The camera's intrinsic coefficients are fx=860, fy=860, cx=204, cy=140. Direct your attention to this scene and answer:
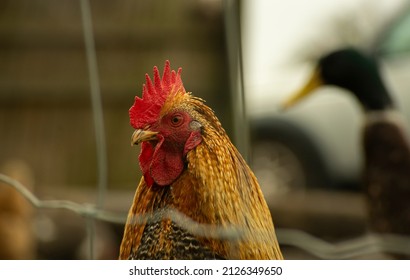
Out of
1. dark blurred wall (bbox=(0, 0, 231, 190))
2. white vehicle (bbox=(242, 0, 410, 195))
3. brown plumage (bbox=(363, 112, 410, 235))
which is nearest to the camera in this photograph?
brown plumage (bbox=(363, 112, 410, 235))

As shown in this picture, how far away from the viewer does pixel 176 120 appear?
84 centimetres

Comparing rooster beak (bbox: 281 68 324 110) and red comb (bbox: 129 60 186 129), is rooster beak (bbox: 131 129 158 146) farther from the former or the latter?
rooster beak (bbox: 281 68 324 110)

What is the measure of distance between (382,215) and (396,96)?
29 centimetres

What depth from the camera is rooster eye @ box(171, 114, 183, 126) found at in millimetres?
835

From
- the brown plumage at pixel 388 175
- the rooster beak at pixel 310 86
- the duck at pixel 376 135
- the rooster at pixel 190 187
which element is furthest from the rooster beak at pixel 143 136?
the rooster beak at pixel 310 86

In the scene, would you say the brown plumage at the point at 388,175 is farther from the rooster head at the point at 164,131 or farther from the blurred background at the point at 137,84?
the rooster head at the point at 164,131

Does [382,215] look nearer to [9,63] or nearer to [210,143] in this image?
[210,143]

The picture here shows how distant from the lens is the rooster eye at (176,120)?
0.84 m

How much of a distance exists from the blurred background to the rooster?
489mm

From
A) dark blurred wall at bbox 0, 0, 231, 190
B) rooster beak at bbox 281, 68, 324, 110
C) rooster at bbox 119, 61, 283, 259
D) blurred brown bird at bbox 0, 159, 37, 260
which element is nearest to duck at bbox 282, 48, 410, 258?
rooster beak at bbox 281, 68, 324, 110

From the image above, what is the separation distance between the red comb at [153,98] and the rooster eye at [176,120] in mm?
21

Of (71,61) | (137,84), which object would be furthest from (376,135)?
(71,61)

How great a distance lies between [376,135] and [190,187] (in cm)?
70
